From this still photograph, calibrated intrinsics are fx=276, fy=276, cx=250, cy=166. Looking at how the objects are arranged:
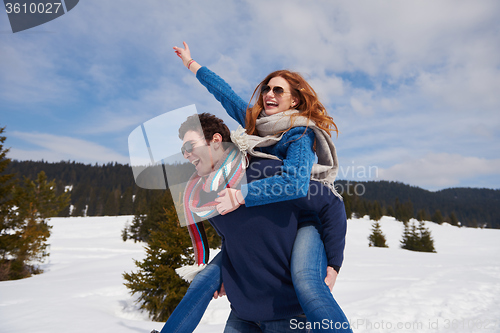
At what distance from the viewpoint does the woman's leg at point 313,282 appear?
1303 mm

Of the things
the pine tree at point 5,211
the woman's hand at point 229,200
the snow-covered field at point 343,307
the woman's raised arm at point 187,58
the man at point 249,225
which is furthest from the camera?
the pine tree at point 5,211

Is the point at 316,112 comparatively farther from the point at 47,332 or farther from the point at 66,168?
the point at 66,168

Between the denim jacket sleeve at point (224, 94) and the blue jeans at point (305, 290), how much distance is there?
991 mm

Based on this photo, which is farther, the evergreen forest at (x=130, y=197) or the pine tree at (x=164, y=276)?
the evergreen forest at (x=130, y=197)

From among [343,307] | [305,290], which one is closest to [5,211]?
[343,307]

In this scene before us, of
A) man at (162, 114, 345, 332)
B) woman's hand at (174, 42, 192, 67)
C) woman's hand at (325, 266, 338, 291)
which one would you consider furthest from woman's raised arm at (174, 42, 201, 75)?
woman's hand at (325, 266, 338, 291)

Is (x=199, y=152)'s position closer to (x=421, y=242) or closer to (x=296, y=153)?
(x=296, y=153)

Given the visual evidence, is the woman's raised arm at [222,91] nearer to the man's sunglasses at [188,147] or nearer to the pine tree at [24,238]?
the man's sunglasses at [188,147]

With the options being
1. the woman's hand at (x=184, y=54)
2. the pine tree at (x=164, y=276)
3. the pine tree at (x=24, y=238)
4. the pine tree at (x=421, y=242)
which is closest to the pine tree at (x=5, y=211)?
the pine tree at (x=24, y=238)

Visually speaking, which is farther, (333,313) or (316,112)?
(316,112)

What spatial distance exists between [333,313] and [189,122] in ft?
4.03

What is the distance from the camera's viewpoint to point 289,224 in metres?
1.60

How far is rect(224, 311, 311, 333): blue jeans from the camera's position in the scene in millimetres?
1589

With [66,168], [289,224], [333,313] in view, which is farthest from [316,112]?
[66,168]
